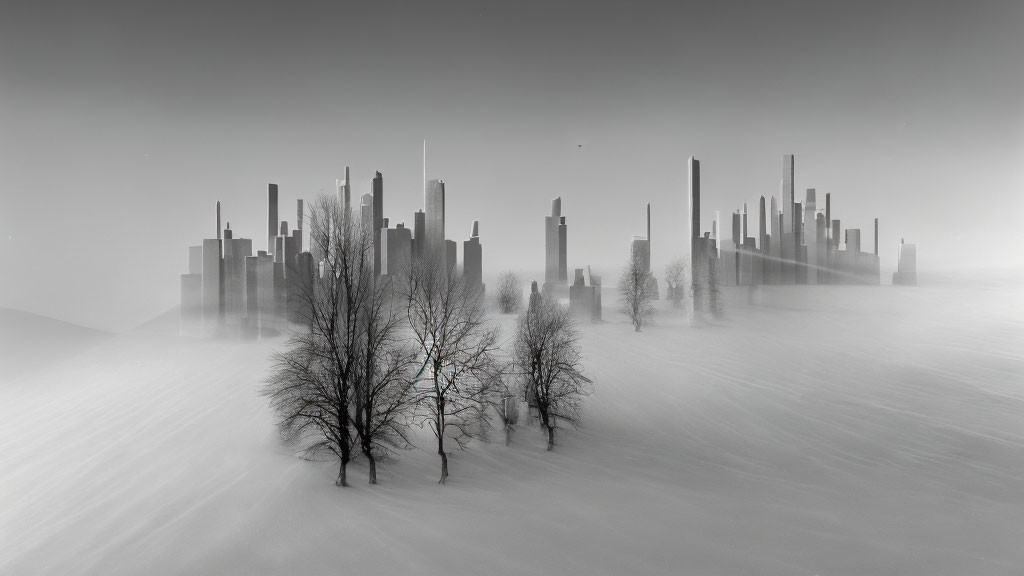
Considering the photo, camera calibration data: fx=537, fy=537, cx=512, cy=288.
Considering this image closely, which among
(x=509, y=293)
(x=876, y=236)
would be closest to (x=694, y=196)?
(x=876, y=236)

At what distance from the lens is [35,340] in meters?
8.88

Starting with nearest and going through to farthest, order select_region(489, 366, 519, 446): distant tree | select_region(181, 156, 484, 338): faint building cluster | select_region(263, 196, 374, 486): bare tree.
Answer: select_region(263, 196, 374, 486): bare tree → select_region(181, 156, 484, 338): faint building cluster → select_region(489, 366, 519, 446): distant tree

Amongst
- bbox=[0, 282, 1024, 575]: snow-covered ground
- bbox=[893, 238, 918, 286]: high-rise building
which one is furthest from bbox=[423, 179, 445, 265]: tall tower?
bbox=[893, 238, 918, 286]: high-rise building

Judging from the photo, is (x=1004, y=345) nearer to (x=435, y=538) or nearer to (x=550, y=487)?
(x=550, y=487)

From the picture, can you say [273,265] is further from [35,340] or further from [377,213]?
[35,340]

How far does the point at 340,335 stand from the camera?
29.3 ft

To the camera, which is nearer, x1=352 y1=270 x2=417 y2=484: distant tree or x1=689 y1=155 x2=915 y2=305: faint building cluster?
x1=352 y1=270 x2=417 y2=484: distant tree

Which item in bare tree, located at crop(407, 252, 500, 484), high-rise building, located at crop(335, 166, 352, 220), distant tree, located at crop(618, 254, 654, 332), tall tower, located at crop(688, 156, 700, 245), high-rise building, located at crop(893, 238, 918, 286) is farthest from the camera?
high-rise building, located at crop(893, 238, 918, 286)

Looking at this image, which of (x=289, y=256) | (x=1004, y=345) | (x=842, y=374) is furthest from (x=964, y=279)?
(x=289, y=256)

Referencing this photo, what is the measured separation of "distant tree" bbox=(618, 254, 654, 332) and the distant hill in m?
9.66

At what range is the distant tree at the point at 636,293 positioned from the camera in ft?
37.3

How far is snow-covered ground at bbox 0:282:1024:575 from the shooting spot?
721cm

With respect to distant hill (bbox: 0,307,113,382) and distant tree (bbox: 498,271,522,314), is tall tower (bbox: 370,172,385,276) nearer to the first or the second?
distant tree (bbox: 498,271,522,314)

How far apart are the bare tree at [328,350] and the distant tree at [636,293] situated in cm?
535
